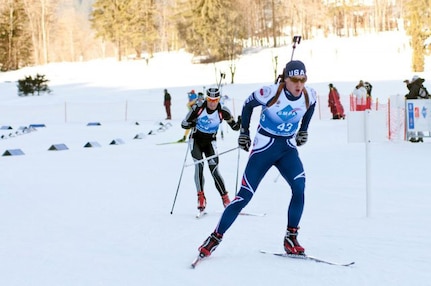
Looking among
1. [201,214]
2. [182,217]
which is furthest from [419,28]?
[182,217]

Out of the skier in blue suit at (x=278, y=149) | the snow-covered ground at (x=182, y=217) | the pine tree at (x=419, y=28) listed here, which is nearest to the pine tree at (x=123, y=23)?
the pine tree at (x=419, y=28)

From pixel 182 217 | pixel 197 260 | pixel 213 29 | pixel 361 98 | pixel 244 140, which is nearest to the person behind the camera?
pixel 197 260

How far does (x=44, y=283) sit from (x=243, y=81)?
4580 centimetres

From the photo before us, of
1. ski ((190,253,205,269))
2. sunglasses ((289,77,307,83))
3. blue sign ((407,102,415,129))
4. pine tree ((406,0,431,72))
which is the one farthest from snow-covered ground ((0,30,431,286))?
pine tree ((406,0,431,72))

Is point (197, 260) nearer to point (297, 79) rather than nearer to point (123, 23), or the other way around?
point (297, 79)

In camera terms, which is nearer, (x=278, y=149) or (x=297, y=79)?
(x=297, y=79)

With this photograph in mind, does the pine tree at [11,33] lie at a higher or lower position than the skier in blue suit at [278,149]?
higher

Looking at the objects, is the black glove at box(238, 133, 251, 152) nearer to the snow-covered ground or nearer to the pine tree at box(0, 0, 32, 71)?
the snow-covered ground

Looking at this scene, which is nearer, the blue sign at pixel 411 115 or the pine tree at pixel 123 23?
the blue sign at pixel 411 115

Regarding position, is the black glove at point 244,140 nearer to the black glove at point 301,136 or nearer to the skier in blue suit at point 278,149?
the skier in blue suit at point 278,149

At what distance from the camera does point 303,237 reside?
636cm

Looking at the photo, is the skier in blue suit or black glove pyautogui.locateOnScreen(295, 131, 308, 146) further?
black glove pyautogui.locateOnScreen(295, 131, 308, 146)

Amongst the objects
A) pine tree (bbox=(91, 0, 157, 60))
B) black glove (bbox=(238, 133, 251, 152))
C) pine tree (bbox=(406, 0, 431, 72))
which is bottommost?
black glove (bbox=(238, 133, 251, 152))

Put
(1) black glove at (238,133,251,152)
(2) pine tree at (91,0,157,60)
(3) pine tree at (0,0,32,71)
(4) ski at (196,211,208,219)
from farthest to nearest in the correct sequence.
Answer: (2) pine tree at (91,0,157,60) < (3) pine tree at (0,0,32,71) < (4) ski at (196,211,208,219) < (1) black glove at (238,133,251,152)
